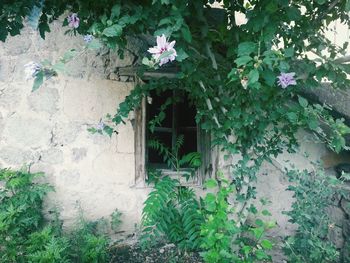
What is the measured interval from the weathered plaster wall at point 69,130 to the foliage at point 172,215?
1.01ft

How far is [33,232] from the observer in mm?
2914

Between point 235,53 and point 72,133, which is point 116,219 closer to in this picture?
point 72,133

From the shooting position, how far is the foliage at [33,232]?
2508 mm

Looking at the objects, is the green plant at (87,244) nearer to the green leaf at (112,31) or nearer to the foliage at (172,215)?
the foliage at (172,215)

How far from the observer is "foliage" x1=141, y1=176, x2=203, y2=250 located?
305cm

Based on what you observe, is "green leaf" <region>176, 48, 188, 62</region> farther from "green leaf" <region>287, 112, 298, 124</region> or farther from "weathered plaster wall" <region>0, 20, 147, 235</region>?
"weathered plaster wall" <region>0, 20, 147, 235</region>

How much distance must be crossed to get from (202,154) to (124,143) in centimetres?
80

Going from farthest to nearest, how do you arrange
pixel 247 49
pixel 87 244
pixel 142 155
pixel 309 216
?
pixel 142 155 < pixel 87 244 < pixel 309 216 < pixel 247 49

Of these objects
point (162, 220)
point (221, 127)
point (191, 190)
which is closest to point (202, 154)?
point (191, 190)

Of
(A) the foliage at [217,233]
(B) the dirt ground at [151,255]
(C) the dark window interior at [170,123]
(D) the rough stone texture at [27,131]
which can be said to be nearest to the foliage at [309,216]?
(A) the foliage at [217,233]

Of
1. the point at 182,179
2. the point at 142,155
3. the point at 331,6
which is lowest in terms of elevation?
the point at 182,179

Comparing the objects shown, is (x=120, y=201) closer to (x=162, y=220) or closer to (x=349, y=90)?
(x=162, y=220)

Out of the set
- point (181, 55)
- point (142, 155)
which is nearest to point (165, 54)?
point (181, 55)

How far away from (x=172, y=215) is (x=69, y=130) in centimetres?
120
